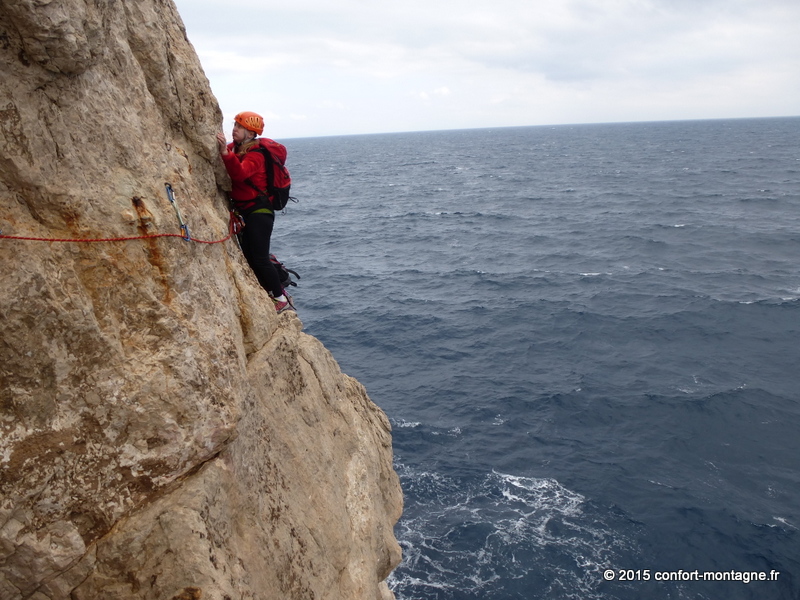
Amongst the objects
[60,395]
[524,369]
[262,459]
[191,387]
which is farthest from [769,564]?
[60,395]

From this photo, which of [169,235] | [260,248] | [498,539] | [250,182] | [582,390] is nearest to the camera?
[169,235]

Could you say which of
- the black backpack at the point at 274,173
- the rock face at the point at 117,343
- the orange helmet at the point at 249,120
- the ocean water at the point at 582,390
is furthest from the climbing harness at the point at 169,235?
the ocean water at the point at 582,390

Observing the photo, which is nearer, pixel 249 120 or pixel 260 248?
pixel 249 120

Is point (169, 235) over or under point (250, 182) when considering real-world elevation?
Answer: under

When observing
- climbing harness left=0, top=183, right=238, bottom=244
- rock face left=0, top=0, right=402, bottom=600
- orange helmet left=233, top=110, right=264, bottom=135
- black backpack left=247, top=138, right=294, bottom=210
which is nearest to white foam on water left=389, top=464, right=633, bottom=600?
rock face left=0, top=0, right=402, bottom=600

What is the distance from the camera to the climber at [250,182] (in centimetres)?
877

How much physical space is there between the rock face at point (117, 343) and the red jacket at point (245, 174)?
29.8 inches

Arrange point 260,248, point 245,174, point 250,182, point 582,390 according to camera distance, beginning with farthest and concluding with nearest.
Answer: point 582,390 < point 260,248 < point 250,182 < point 245,174

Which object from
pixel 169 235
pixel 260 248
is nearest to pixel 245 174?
pixel 260 248

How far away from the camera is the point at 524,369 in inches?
1243

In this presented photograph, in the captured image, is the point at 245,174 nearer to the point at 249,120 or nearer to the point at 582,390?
the point at 249,120

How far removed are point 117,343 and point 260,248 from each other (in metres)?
3.77

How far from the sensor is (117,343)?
6062 millimetres

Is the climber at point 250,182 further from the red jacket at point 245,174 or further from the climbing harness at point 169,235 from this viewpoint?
the climbing harness at point 169,235
